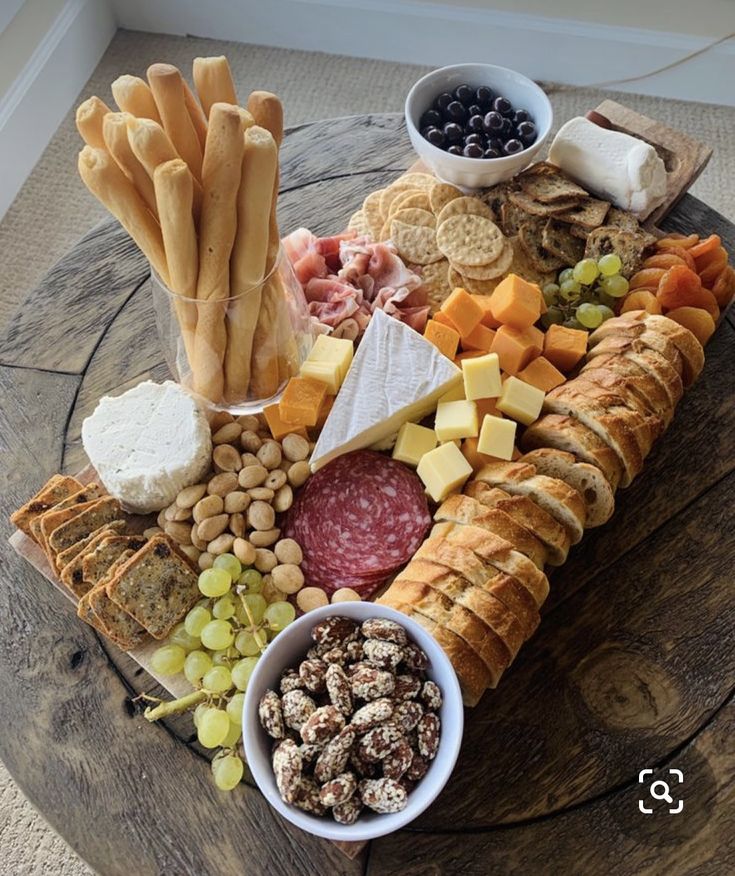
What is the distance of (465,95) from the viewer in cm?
170

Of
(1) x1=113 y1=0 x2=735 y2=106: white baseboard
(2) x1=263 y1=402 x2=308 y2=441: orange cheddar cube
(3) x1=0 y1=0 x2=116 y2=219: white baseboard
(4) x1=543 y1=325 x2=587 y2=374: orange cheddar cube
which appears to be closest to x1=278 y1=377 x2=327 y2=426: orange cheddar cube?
(2) x1=263 y1=402 x2=308 y2=441: orange cheddar cube

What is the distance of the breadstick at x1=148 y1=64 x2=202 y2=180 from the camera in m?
1.14

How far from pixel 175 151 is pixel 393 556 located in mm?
701

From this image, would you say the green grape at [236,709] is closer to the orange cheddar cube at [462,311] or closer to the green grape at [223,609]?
the green grape at [223,609]

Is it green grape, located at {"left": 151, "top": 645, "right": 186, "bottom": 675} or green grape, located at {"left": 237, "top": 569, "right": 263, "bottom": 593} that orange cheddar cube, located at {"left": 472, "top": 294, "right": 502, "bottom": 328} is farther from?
green grape, located at {"left": 151, "top": 645, "right": 186, "bottom": 675}

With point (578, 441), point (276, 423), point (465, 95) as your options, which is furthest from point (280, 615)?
point (465, 95)

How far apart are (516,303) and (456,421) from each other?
25 centimetres

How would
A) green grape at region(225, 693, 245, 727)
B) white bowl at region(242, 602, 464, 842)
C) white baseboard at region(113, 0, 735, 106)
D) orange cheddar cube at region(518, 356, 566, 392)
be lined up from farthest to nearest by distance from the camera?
1. white baseboard at region(113, 0, 735, 106)
2. orange cheddar cube at region(518, 356, 566, 392)
3. green grape at region(225, 693, 245, 727)
4. white bowl at region(242, 602, 464, 842)

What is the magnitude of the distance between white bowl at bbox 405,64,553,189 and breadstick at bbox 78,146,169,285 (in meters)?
0.64

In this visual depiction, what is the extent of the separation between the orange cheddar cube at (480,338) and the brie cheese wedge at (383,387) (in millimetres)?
87

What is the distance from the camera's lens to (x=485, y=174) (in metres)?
1.65

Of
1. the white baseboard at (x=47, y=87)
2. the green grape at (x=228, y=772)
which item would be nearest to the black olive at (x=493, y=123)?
the green grape at (x=228, y=772)

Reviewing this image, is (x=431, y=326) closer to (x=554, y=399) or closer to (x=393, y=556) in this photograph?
(x=554, y=399)

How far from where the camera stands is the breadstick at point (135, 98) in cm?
117
